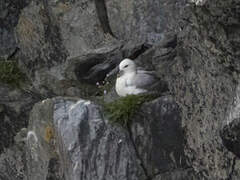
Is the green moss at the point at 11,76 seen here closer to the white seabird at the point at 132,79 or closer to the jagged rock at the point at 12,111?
the jagged rock at the point at 12,111

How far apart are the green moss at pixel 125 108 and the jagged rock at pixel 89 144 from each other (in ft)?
0.43

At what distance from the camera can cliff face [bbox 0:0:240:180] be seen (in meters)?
9.02

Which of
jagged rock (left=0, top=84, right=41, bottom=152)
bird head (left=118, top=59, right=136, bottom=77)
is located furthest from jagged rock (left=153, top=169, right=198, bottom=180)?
jagged rock (left=0, top=84, right=41, bottom=152)

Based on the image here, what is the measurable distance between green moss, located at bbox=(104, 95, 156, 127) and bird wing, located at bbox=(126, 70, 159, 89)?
1.93ft

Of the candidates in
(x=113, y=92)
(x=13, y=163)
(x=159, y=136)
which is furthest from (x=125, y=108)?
(x=13, y=163)

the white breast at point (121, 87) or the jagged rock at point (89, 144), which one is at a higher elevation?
the white breast at point (121, 87)

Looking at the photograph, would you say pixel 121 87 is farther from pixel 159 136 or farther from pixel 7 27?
pixel 7 27

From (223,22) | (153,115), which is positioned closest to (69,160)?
(153,115)

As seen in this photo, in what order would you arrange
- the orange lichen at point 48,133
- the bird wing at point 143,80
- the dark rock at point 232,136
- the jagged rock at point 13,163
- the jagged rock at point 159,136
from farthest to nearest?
the jagged rock at point 13,163 → the orange lichen at point 48,133 → the bird wing at point 143,80 → the jagged rock at point 159,136 → the dark rock at point 232,136

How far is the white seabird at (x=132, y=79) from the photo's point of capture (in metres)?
12.1

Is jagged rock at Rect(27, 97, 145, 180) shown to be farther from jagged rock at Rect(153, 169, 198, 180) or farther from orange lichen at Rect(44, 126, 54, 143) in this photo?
jagged rock at Rect(153, 169, 198, 180)

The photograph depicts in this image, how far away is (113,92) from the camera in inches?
527

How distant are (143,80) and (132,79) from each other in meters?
0.24

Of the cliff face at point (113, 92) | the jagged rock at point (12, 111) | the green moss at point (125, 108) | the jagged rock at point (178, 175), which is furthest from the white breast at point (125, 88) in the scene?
the jagged rock at point (12, 111)
